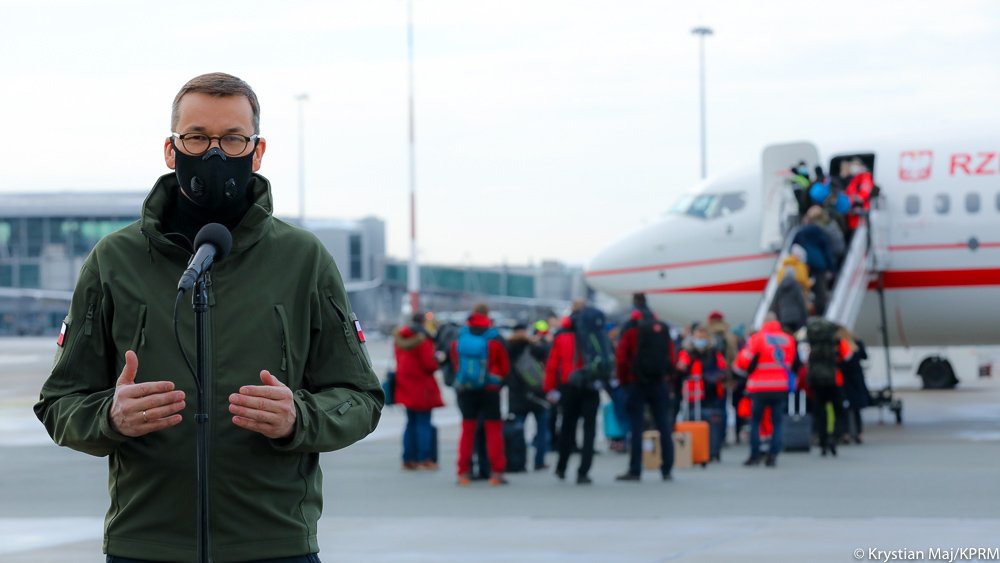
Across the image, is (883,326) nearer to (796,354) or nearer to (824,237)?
(824,237)

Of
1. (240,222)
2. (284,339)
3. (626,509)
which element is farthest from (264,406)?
(626,509)

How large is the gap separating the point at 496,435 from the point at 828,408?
446 cm

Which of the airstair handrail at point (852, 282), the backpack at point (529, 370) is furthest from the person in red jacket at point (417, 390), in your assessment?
the airstair handrail at point (852, 282)

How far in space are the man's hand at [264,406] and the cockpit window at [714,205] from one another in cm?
1914

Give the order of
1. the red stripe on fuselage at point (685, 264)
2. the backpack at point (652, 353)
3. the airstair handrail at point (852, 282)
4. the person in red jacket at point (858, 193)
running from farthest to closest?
1. the red stripe on fuselage at point (685, 264)
2. the person in red jacket at point (858, 193)
3. the airstair handrail at point (852, 282)
4. the backpack at point (652, 353)

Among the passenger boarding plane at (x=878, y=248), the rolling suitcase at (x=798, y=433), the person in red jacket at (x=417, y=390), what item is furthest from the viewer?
the passenger boarding plane at (x=878, y=248)

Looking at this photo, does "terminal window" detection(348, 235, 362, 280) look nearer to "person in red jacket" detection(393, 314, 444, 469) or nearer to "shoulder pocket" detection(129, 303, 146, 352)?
"person in red jacket" detection(393, 314, 444, 469)

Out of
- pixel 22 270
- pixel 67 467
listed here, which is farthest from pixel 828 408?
pixel 22 270

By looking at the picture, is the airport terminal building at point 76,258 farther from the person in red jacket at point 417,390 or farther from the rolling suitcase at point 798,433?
the person in red jacket at point 417,390

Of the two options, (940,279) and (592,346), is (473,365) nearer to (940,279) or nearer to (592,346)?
(592,346)

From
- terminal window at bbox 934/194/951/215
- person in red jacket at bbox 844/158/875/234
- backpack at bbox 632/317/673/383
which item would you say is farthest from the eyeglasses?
terminal window at bbox 934/194/951/215

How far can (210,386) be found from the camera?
3.26m

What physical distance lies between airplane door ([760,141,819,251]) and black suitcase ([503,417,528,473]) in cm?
749

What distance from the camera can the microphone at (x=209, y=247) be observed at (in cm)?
312
